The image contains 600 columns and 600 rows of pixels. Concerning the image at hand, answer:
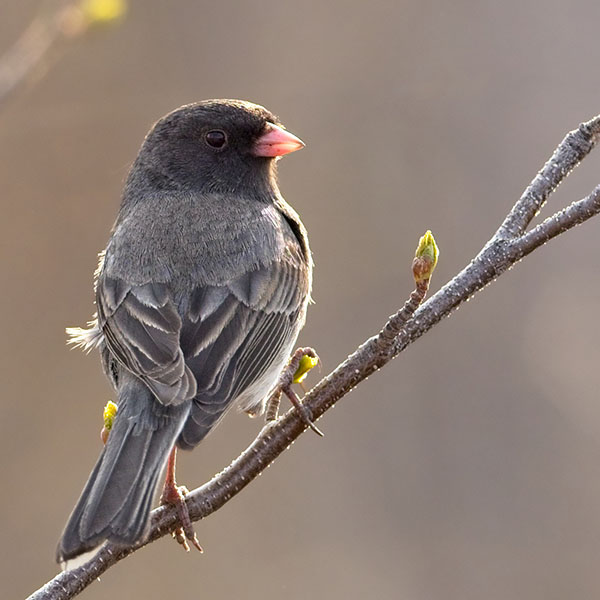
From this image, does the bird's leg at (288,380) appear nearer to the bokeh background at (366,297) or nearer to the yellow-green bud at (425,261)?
the yellow-green bud at (425,261)

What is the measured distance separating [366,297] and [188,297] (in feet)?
9.18

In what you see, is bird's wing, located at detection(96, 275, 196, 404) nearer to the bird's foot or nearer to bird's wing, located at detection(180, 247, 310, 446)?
bird's wing, located at detection(180, 247, 310, 446)

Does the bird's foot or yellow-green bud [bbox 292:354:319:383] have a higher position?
yellow-green bud [bbox 292:354:319:383]

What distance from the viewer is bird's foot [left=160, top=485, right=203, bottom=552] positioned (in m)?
2.89

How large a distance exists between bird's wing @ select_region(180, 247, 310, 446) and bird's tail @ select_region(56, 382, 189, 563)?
75 millimetres

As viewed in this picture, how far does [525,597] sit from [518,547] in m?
0.25

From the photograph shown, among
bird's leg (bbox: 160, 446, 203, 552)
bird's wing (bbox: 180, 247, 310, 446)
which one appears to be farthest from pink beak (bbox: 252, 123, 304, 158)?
bird's leg (bbox: 160, 446, 203, 552)

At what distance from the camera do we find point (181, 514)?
9.55 ft

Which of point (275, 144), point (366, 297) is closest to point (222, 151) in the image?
point (275, 144)

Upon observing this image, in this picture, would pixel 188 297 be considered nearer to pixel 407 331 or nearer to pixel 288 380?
pixel 288 380

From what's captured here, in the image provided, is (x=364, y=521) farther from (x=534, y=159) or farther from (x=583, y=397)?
(x=534, y=159)

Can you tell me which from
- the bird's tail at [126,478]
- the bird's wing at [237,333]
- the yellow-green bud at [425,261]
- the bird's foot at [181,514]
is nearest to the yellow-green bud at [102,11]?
the bird's wing at [237,333]

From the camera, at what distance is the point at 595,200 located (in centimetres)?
269

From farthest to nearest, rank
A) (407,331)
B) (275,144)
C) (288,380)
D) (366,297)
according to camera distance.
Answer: (366,297) → (275,144) → (288,380) → (407,331)
